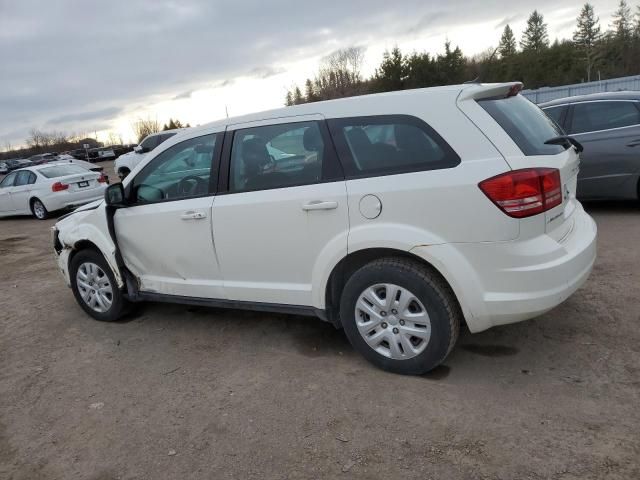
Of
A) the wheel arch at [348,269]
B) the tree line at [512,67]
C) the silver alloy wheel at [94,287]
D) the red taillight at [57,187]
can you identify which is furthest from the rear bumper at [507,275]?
the tree line at [512,67]

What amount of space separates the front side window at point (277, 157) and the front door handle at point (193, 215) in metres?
0.31

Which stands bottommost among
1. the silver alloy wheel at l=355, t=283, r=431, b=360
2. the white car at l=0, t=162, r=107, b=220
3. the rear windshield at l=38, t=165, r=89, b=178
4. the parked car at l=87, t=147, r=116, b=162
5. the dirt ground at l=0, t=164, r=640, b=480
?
the dirt ground at l=0, t=164, r=640, b=480

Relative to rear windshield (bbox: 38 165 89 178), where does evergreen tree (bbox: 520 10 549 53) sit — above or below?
above

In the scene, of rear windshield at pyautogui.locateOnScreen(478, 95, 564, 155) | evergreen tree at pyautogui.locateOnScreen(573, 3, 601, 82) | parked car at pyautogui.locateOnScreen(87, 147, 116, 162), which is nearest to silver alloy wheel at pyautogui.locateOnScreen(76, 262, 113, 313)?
rear windshield at pyautogui.locateOnScreen(478, 95, 564, 155)

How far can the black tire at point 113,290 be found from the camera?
4777 millimetres

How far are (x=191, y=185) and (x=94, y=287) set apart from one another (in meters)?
1.67

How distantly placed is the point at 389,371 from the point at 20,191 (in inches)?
524

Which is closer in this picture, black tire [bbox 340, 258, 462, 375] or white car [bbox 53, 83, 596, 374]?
white car [bbox 53, 83, 596, 374]

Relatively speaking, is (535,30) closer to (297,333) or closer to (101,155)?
(101,155)

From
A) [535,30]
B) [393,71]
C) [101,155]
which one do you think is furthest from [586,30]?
[101,155]

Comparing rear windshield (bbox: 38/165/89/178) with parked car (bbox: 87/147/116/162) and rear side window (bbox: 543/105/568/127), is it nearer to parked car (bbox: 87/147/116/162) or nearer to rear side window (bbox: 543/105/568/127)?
rear side window (bbox: 543/105/568/127)

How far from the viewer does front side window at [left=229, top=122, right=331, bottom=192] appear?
11.4 ft

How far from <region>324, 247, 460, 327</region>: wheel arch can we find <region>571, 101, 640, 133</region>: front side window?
5.14 meters

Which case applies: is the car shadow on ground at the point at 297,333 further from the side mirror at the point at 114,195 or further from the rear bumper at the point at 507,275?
the side mirror at the point at 114,195
